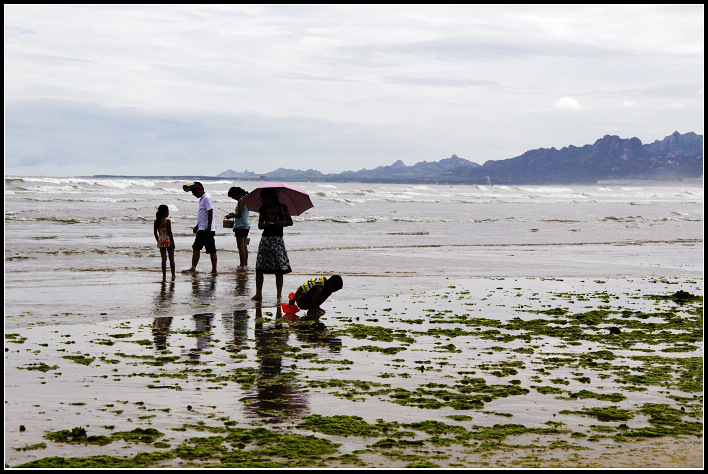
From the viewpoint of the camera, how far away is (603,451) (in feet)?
19.2

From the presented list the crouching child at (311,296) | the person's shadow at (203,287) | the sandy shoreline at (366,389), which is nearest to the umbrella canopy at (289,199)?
the person's shadow at (203,287)

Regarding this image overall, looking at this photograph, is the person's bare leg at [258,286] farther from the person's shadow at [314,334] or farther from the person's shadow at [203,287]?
the person's shadow at [314,334]

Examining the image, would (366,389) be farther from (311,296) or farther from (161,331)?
(311,296)

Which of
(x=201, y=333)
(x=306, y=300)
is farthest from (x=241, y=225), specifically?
(x=201, y=333)

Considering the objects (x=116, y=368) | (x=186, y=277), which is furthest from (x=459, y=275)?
Answer: (x=116, y=368)

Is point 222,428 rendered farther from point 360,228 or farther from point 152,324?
point 360,228

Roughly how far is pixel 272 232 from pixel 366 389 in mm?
6071

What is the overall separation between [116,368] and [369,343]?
9.75ft

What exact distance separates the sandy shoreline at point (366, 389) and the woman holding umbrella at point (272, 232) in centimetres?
100

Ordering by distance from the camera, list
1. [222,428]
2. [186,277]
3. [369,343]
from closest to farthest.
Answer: [222,428] → [369,343] → [186,277]

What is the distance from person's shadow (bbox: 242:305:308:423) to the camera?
6.78 meters

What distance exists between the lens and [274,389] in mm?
7500

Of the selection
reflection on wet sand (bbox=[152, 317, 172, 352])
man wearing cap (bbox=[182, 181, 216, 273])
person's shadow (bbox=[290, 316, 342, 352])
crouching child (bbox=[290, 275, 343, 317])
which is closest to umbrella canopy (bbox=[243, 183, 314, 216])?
crouching child (bbox=[290, 275, 343, 317])

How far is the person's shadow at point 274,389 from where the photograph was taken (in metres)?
6.78
